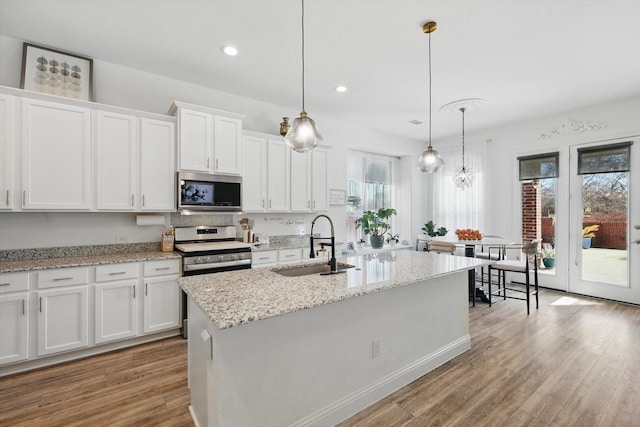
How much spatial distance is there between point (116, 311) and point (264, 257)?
1550 mm

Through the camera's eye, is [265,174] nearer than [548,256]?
Yes

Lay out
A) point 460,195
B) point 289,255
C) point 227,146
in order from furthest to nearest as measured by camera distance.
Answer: point 460,195
point 289,255
point 227,146

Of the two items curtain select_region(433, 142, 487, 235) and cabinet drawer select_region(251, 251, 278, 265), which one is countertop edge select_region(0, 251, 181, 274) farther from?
curtain select_region(433, 142, 487, 235)

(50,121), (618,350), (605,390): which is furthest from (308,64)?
(618,350)

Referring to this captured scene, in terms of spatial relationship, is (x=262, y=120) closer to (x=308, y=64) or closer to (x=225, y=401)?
(x=308, y=64)

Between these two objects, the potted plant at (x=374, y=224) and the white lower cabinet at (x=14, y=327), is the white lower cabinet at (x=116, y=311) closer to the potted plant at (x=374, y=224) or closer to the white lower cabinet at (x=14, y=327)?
the white lower cabinet at (x=14, y=327)

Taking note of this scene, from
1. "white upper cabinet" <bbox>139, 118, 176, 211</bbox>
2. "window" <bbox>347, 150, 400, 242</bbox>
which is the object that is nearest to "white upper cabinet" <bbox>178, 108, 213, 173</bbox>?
"white upper cabinet" <bbox>139, 118, 176, 211</bbox>

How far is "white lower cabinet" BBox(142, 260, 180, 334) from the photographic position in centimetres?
294

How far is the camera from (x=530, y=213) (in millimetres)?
5117

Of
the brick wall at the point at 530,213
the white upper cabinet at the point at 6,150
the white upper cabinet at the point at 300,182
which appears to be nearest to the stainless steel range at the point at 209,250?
the white upper cabinet at the point at 300,182

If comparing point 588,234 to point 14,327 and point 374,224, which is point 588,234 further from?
point 14,327

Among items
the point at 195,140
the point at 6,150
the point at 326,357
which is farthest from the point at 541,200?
the point at 6,150

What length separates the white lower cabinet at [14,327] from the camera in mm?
2344

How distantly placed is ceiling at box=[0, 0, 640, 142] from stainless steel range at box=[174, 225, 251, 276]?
1822 mm
